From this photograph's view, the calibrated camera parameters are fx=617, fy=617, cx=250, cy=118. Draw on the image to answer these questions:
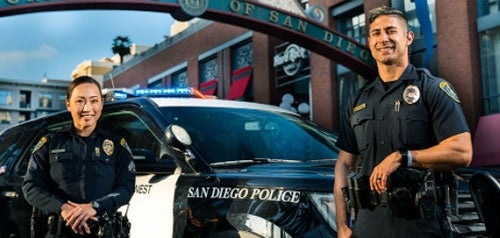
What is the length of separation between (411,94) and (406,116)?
9 cm

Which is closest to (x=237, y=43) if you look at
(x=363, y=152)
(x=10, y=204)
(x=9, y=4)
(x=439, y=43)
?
(x=439, y=43)

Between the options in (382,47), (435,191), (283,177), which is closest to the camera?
(435,191)

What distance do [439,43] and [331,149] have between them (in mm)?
15462

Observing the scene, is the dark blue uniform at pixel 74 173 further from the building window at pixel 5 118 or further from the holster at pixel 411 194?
the building window at pixel 5 118

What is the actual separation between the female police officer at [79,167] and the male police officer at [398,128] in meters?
1.25

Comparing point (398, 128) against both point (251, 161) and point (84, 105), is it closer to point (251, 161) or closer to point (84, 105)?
point (251, 161)

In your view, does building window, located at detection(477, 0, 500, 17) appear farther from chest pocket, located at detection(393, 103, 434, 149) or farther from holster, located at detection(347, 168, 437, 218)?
holster, located at detection(347, 168, 437, 218)

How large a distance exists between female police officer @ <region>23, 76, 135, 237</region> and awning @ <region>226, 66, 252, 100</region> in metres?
23.0

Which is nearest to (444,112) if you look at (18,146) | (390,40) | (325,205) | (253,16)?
(390,40)

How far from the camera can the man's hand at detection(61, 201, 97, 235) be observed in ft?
9.65

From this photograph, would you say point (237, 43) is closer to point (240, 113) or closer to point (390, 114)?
point (240, 113)

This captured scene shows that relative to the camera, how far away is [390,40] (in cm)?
247

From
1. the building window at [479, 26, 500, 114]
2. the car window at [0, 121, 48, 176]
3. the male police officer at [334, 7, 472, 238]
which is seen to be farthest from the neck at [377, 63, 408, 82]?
the building window at [479, 26, 500, 114]

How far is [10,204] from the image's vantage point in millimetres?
4574
